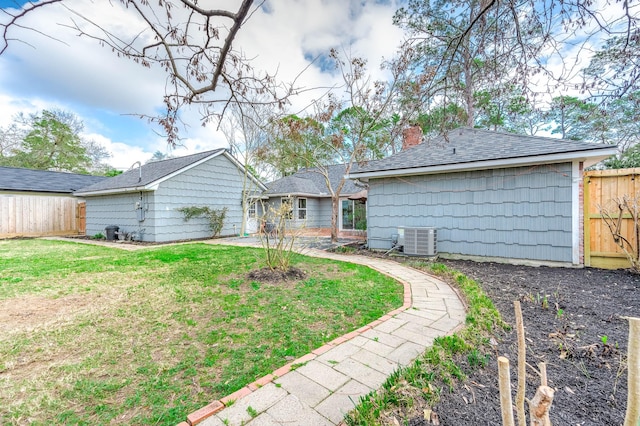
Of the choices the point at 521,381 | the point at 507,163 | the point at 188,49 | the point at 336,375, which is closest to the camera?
the point at 521,381

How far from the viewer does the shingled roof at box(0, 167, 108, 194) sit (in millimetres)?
13352

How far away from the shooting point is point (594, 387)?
2.04 meters

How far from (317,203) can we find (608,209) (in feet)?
44.9

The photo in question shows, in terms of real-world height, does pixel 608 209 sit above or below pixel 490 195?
below

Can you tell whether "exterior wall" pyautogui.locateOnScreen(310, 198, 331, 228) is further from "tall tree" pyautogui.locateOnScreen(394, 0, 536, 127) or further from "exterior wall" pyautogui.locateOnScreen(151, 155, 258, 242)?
"tall tree" pyautogui.locateOnScreen(394, 0, 536, 127)

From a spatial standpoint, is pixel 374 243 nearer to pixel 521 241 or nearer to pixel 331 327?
pixel 521 241

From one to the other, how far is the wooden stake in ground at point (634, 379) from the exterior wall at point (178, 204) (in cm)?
1249

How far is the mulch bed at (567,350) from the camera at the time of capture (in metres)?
1.81

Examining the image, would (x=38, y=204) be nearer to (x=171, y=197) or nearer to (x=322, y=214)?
(x=171, y=197)

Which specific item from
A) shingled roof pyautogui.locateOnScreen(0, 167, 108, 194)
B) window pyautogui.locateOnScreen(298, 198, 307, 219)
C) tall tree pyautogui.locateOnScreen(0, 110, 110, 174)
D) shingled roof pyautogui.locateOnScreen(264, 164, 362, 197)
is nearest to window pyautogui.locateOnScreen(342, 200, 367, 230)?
shingled roof pyautogui.locateOnScreen(264, 164, 362, 197)

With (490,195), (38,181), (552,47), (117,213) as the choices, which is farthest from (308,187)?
(552,47)

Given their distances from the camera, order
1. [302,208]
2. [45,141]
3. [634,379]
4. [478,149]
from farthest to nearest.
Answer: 1. [45,141]
2. [302,208]
3. [478,149]
4. [634,379]

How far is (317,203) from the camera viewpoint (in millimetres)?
17844

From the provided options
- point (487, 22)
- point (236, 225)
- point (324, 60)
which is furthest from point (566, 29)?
point (236, 225)
